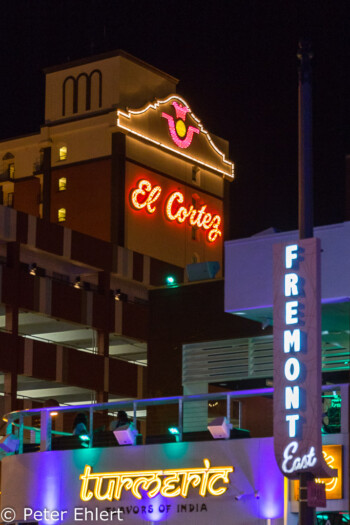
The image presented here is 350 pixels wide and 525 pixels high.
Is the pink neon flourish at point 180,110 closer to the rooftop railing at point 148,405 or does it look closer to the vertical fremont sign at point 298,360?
the rooftop railing at point 148,405

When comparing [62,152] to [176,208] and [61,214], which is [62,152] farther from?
[176,208]

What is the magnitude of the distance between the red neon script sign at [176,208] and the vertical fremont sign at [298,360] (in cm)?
4446

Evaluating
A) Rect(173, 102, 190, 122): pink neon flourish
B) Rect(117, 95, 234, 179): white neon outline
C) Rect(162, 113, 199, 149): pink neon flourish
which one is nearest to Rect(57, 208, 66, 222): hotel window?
Rect(117, 95, 234, 179): white neon outline

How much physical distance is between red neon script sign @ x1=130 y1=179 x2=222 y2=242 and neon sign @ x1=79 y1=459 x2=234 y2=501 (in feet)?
138

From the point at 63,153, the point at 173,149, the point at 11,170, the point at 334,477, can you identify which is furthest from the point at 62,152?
the point at 334,477

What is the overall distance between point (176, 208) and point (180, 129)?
4393mm

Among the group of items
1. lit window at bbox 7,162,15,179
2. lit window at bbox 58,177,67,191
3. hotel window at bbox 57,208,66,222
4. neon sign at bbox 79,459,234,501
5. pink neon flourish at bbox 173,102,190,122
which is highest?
pink neon flourish at bbox 173,102,190,122

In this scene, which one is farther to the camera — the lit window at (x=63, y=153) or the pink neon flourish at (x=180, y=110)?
the pink neon flourish at (x=180, y=110)

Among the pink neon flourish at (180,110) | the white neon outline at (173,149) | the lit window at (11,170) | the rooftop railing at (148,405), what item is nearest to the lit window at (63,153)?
the white neon outline at (173,149)

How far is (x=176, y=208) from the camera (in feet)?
221

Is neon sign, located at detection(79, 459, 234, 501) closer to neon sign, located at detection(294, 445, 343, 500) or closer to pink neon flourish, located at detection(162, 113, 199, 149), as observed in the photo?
neon sign, located at detection(294, 445, 343, 500)

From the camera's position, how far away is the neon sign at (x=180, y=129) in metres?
66.9

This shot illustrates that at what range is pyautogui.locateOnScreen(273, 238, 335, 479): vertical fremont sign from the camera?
770 inches

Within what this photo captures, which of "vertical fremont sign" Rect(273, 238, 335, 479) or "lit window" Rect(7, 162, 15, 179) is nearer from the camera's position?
"vertical fremont sign" Rect(273, 238, 335, 479)
